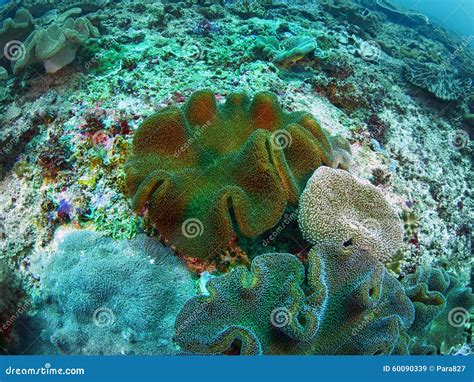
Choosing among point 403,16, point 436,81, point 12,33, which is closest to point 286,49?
point 436,81

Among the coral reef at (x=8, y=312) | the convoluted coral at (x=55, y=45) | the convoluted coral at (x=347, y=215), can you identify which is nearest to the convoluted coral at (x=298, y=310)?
the convoluted coral at (x=347, y=215)

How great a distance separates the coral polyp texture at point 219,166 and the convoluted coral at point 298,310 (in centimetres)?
39

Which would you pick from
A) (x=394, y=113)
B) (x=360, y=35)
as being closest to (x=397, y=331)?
(x=394, y=113)

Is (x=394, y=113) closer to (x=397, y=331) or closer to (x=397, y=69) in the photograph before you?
(x=397, y=69)

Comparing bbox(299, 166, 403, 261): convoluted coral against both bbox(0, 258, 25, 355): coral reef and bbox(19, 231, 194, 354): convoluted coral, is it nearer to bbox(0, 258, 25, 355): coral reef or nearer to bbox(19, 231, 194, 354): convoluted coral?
bbox(19, 231, 194, 354): convoluted coral

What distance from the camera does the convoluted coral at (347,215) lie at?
8.57 feet

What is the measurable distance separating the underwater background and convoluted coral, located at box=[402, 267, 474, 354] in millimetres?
14

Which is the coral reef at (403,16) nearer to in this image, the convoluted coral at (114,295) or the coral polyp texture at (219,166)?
the coral polyp texture at (219,166)

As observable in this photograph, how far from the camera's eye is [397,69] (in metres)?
6.30

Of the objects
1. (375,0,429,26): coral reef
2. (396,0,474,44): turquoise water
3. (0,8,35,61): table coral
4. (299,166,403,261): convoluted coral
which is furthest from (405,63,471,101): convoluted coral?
(396,0,474,44): turquoise water

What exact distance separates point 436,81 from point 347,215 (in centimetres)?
454

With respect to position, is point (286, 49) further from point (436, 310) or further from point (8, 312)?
point (8, 312)

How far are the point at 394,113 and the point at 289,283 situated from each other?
147 inches

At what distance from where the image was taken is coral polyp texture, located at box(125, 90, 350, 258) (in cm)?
259
